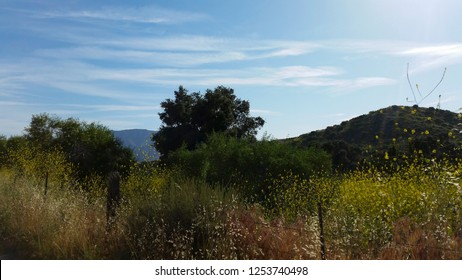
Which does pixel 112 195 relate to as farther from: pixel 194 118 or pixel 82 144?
pixel 194 118

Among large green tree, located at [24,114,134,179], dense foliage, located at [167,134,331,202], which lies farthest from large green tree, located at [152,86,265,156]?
dense foliage, located at [167,134,331,202]

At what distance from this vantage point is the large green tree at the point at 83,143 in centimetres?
2955

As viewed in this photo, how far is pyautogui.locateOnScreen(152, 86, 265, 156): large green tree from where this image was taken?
38625mm

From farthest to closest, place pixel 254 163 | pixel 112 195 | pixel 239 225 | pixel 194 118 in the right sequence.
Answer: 1. pixel 194 118
2. pixel 254 163
3. pixel 112 195
4. pixel 239 225

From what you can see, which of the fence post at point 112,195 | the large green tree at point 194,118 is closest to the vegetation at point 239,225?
the fence post at point 112,195

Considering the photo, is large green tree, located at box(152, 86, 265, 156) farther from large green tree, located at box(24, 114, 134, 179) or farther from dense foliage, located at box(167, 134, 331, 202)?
dense foliage, located at box(167, 134, 331, 202)

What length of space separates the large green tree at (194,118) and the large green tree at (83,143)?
299 inches

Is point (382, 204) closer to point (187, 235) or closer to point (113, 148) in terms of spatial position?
point (187, 235)

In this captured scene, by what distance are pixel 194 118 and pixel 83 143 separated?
1084 centimetres

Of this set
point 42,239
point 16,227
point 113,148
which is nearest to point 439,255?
point 42,239

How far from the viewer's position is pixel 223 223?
744 centimetres

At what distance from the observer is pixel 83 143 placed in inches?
1228

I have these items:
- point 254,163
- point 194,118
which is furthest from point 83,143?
point 254,163
